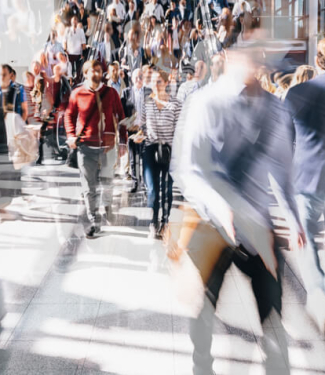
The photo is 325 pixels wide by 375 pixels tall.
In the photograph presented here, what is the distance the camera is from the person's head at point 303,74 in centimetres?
199

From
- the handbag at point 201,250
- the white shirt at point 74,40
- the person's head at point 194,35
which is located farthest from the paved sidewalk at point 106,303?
the person's head at point 194,35

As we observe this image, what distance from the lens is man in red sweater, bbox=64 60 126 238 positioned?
2.15 meters

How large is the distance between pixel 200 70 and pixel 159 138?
0.31 meters

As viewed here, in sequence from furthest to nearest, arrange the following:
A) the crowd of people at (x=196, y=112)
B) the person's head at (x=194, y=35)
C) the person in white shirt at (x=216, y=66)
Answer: the person's head at (x=194, y=35), the person in white shirt at (x=216, y=66), the crowd of people at (x=196, y=112)

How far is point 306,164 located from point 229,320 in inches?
27.3

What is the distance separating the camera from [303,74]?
6.59 ft

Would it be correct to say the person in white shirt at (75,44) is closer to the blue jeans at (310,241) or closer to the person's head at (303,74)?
the person's head at (303,74)

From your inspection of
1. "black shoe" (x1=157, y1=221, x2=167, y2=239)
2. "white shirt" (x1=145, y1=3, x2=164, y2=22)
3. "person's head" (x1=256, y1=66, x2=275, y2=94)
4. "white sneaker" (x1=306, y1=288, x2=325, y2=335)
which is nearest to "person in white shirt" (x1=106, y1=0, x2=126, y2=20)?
"white shirt" (x1=145, y1=3, x2=164, y2=22)

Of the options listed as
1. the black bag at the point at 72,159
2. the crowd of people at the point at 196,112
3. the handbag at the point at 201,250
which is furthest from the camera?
the black bag at the point at 72,159

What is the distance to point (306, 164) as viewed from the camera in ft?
7.00

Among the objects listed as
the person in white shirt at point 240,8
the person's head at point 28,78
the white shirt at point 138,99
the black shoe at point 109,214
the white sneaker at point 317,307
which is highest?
the person in white shirt at point 240,8

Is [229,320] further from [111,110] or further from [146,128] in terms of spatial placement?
[111,110]

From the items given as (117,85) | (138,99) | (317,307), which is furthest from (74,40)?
(317,307)

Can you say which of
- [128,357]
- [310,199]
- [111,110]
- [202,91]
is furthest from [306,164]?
[128,357]
